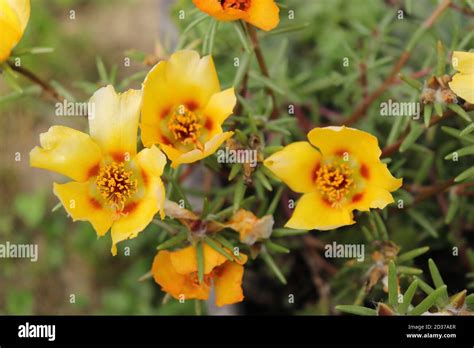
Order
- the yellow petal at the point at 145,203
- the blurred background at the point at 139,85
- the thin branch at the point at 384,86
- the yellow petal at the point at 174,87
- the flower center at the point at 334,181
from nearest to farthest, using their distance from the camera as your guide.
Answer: the yellow petal at the point at 145,203
the yellow petal at the point at 174,87
the flower center at the point at 334,181
the thin branch at the point at 384,86
the blurred background at the point at 139,85

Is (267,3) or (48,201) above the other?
(267,3)

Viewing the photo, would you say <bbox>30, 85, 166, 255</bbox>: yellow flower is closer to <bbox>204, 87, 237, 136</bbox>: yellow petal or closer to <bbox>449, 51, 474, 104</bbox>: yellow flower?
<bbox>204, 87, 237, 136</bbox>: yellow petal

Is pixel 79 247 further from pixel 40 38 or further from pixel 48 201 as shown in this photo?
pixel 40 38

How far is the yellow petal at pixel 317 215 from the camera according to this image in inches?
56.6

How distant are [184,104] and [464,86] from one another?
64cm

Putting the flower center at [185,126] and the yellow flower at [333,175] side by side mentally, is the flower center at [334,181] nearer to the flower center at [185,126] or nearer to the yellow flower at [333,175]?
the yellow flower at [333,175]

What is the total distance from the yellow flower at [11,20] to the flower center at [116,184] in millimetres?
365

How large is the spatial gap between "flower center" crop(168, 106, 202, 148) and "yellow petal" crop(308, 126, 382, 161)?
0.91ft

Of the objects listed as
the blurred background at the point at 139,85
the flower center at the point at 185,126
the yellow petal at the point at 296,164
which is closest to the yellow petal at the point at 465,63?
the blurred background at the point at 139,85

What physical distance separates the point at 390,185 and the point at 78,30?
2130mm

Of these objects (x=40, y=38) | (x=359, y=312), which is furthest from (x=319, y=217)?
(x=40, y=38)

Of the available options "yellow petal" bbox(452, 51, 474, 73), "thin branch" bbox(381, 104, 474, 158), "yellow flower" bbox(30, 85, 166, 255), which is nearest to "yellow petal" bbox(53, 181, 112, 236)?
"yellow flower" bbox(30, 85, 166, 255)

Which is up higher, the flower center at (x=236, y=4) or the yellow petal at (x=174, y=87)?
the flower center at (x=236, y=4)
